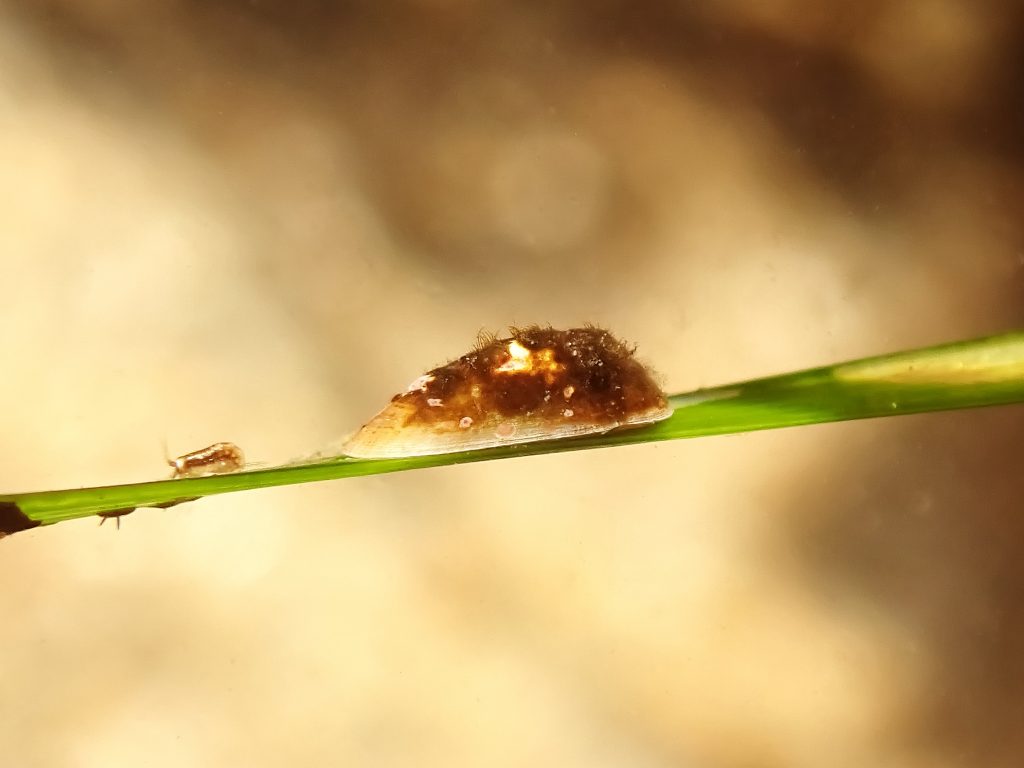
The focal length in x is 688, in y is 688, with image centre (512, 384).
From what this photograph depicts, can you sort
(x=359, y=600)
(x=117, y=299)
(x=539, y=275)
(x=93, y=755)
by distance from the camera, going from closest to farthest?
(x=93, y=755)
(x=359, y=600)
(x=117, y=299)
(x=539, y=275)

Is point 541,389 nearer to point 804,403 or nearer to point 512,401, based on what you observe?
point 512,401

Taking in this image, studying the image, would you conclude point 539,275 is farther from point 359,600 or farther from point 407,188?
point 359,600

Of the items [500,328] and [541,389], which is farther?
[500,328]

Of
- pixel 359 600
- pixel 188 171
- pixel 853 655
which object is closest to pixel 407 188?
pixel 188 171

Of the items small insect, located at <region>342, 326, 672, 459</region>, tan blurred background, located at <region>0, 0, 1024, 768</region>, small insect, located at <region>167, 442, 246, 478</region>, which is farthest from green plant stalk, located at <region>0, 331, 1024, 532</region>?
tan blurred background, located at <region>0, 0, 1024, 768</region>

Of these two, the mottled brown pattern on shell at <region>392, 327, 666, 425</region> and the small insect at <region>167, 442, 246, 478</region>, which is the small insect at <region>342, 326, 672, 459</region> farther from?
the small insect at <region>167, 442, 246, 478</region>

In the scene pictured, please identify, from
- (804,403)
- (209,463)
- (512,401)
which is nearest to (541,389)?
(512,401)

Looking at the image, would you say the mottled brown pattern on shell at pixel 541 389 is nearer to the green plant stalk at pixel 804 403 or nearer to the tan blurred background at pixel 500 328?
the green plant stalk at pixel 804 403
